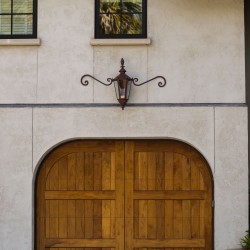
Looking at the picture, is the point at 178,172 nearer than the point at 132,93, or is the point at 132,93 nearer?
the point at 132,93

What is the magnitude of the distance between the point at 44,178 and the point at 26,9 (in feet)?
8.41

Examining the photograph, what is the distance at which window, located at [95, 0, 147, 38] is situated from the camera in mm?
9594

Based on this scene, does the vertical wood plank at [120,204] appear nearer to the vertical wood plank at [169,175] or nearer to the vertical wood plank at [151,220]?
the vertical wood plank at [151,220]

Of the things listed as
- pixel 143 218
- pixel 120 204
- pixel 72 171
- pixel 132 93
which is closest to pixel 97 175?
pixel 72 171

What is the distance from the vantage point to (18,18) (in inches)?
382

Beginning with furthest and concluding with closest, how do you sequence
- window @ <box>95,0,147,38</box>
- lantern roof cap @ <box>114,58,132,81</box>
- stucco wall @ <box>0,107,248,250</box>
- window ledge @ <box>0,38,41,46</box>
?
window @ <box>95,0,147,38</box>
window ledge @ <box>0,38,41,46</box>
stucco wall @ <box>0,107,248,250</box>
lantern roof cap @ <box>114,58,132,81</box>

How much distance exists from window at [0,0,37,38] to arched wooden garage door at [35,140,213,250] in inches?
77.9

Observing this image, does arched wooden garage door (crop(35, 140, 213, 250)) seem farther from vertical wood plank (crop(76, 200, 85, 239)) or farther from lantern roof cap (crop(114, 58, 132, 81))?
lantern roof cap (crop(114, 58, 132, 81))

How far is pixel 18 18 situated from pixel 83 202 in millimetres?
2940

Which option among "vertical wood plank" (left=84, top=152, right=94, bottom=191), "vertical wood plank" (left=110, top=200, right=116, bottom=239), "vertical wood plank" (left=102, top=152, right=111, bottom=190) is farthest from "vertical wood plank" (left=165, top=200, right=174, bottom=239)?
"vertical wood plank" (left=84, top=152, right=94, bottom=191)

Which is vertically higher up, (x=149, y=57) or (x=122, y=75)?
(x=149, y=57)

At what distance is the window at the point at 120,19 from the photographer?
378 inches

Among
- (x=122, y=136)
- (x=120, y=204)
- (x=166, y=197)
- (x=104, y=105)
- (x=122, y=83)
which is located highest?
(x=122, y=83)

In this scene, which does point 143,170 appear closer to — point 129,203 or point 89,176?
point 129,203
